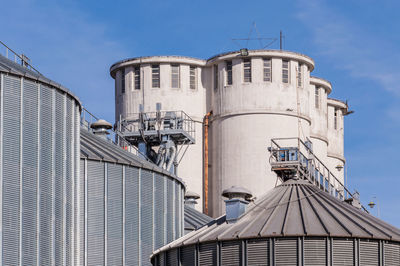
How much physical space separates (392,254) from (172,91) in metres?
46.1

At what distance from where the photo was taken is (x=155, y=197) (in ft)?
165

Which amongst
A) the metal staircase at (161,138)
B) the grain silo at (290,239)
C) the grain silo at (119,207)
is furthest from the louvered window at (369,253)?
the metal staircase at (161,138)

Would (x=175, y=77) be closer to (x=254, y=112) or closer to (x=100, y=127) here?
(x=254, y=112)

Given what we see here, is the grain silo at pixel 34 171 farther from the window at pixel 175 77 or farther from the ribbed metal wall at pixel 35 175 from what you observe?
the window at pixel 175 77

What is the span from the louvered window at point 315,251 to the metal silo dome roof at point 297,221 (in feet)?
0.82

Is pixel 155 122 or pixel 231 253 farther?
pixel 155 122

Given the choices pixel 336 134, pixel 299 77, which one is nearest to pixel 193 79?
pixel 299 77

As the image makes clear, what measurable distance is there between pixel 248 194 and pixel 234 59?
38542mm

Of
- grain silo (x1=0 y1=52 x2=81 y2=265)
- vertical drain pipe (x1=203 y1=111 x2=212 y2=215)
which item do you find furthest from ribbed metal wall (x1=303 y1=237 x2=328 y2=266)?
vertical drain pipe (x1=203 y1=111 x2=212 y2=215)

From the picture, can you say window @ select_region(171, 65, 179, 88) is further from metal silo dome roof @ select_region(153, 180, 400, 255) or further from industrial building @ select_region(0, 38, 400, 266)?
metal silo dome roof @ select_region(153, 180, 400, 255)

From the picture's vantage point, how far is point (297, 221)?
130 ft

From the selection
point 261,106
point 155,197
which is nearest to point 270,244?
point 155,197

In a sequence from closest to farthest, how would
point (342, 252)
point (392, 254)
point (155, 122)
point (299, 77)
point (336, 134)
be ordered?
1. point (342, 252)
2. point (392, 254)
3. point (155, 122)
4. point (299, 77)
5. point (336, 134)

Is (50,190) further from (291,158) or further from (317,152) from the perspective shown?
(317,152)
